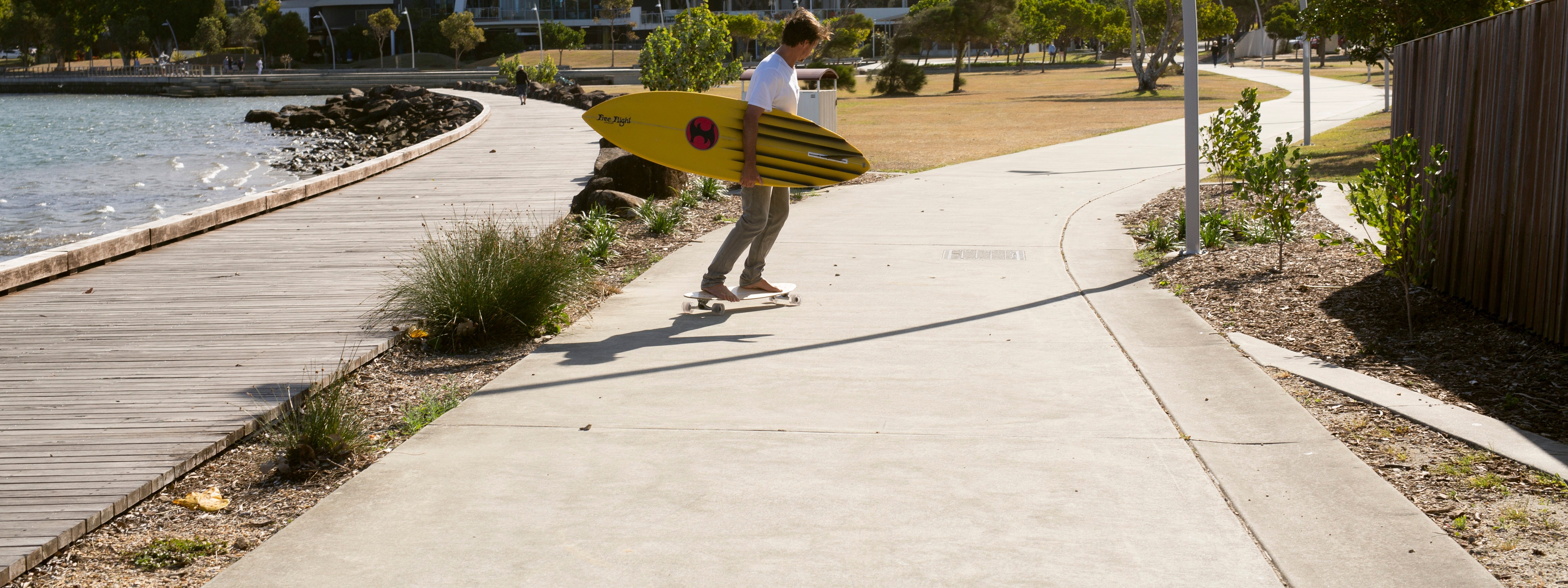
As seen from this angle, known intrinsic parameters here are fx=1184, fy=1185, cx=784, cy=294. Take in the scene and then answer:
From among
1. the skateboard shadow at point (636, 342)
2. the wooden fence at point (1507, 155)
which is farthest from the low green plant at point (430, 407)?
the wooden fence at point (1507, 155)

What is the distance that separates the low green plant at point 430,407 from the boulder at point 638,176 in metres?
7.31

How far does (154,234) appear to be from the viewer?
1030cm

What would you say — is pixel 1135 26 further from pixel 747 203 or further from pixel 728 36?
pixel 747 203

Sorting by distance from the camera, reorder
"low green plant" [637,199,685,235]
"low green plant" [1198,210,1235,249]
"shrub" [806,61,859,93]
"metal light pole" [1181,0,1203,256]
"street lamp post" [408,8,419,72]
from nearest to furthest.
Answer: "metal light pole" [1181,0,1203,256]
"low green plant" [1198,210,1235,249]
"low green plant" [637,199,685,235]
"shrub" [806,61,859,93]
"street lamp post" [408,8,419,72]

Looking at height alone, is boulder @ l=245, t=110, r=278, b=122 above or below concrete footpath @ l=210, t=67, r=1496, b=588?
above

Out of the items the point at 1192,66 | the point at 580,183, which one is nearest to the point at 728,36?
the point at 580,183

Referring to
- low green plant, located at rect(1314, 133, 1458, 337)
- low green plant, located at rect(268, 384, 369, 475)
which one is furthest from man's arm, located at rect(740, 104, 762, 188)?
→ low green plant, located at rect(1314, 133, 1458, 337)

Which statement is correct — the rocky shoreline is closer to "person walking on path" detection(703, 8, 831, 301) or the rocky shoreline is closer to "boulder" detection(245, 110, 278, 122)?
"boulder" detection(245, 110, 278, 122)

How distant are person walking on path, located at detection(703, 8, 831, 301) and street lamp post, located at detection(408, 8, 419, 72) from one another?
94.0 meters

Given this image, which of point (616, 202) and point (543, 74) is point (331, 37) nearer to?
point (543, 74)

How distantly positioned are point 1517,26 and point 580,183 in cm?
1140

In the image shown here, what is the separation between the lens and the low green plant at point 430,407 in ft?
16.7

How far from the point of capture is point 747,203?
7285 mm

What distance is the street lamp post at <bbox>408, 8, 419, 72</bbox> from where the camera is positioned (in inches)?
4028
